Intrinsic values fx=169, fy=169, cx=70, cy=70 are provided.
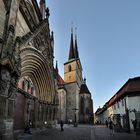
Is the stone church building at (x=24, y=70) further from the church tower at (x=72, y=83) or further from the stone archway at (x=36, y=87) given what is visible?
the church tower at (x=72, y=83)

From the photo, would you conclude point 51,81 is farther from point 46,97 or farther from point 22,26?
point 22,26

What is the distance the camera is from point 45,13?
26.0 metres

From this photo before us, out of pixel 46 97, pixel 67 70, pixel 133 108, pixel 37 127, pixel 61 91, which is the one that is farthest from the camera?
pixel 67 70

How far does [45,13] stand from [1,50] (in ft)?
58.3

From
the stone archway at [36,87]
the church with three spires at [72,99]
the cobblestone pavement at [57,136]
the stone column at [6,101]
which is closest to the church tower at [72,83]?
the church with three spires at [72,99]

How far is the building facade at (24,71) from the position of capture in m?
9.91

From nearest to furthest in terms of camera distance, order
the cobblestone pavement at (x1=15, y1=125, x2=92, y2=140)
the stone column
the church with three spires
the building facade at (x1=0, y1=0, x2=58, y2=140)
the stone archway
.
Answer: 1. the stone column
2. the building facade at (x1=0, y1=0, x2=58, y2=140)
3. the cobblestone pavement at (x1=15, y1=125, x2=92, y2=140)
4. the stone archway
5. the church with three spires

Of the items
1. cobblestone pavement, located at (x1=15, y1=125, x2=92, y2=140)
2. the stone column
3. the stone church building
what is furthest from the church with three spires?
the stone column

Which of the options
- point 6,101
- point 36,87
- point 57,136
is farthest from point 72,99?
point 6,101

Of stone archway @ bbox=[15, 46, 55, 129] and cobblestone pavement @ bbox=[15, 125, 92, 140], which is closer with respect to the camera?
cobblestone pavement @ bbox=[15, 125, 92, 140]

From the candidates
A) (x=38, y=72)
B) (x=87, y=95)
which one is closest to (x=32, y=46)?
(x=38, y=72)

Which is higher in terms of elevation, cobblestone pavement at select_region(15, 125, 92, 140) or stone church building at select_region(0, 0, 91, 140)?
stone church building at select_region(0, 0, 91, 140)

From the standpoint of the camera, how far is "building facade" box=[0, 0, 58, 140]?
9.91 metres

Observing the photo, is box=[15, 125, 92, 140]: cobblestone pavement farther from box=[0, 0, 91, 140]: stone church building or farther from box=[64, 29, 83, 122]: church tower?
box=[64, 29, 83, 122]: church tower
